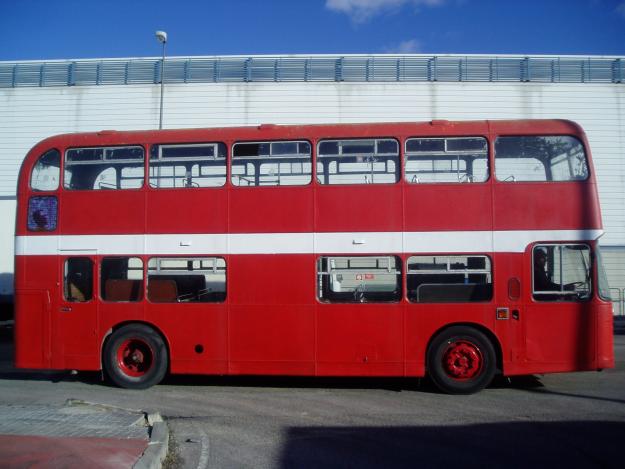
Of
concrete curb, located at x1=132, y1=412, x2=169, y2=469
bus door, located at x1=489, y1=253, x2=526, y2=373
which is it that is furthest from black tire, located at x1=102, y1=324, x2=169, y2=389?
bus door, located at x1=489, y1=253, x2=526, y2=373

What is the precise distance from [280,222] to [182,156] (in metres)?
1.99

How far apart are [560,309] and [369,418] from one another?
346 centimetres

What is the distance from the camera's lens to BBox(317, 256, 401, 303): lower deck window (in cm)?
860

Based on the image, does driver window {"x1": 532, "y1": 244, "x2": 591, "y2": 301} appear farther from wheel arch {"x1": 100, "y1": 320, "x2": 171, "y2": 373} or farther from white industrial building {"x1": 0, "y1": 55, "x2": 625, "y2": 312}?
white industrial building {"x1": 0, "y1": 55, "x2": 625, "y2": 312}

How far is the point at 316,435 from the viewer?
6512 mm

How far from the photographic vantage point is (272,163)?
8898 mm

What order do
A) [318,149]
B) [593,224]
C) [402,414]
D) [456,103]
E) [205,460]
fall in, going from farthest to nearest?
[456,103] < [318,149] < [593,224] < [402,414] < [205,460]

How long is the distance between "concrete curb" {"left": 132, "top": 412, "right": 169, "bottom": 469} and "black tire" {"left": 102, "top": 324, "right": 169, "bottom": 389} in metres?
2.09

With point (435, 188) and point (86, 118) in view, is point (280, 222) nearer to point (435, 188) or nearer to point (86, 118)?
point (435, 188)

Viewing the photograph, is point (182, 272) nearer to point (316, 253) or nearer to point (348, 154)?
point (316, 253)

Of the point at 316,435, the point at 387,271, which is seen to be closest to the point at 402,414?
the point at 316,435

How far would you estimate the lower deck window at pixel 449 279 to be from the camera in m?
8.47

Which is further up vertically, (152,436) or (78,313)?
(78,313)

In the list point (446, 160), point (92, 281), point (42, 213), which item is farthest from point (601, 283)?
point (42, 213)
